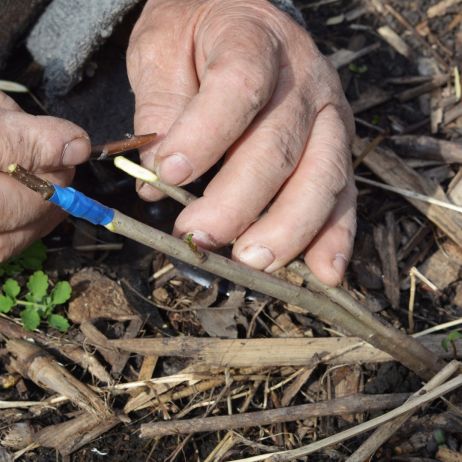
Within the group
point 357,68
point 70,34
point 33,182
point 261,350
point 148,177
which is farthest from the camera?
point 357,68

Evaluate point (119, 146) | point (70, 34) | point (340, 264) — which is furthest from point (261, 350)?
point (70, 34)

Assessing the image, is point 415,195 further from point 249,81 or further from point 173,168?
point 173,168

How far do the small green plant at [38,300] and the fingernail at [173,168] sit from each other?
602 millimetres

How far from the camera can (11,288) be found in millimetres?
1964

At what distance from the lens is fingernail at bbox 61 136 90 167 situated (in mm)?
1610

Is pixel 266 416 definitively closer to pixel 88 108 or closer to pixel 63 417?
pixel 63 417

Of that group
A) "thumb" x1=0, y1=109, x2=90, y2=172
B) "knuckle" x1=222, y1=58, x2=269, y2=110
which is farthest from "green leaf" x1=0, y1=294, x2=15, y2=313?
"knuckle" x1=222, y1=58, x2=269, y2=110

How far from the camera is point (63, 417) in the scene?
6.08 feet

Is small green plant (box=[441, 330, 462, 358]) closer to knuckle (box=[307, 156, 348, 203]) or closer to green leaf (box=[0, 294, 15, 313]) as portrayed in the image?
knuckle (box=[307, 156, 348, 203])

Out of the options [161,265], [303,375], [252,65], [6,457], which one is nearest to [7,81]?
[161,265]

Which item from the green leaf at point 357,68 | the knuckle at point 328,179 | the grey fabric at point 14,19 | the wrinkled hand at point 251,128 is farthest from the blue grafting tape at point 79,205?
the green leaf at point 357,68

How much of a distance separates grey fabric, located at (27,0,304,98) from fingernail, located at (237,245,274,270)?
97cm

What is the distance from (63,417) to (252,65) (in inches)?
41.9

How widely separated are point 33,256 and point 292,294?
0.88 m
